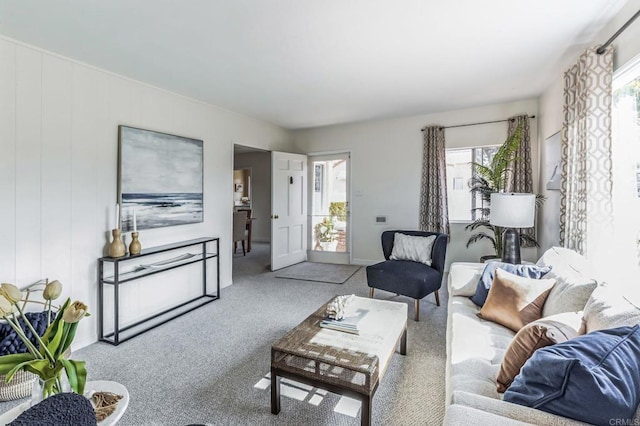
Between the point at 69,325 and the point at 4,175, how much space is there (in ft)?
6.77

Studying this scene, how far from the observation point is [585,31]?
236cm

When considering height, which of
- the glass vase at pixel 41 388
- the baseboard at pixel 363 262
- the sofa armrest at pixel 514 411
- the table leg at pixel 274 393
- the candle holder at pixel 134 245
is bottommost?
the table leg at pixel 274 393

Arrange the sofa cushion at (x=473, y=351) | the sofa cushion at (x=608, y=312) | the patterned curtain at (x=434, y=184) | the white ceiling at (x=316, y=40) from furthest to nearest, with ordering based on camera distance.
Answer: the patterned curtain at (x=434, y=184) < the white ceiling at (x=316, y=40) < the sofa cushion at (x=473, y=351) < the sofa cushion at (x=608, y=312)

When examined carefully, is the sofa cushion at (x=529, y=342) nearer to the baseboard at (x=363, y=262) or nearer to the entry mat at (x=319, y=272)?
the entry mat at (x=319, y=272)

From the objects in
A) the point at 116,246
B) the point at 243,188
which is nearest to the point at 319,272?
the point at 116,246

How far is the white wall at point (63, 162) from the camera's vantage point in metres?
2.28

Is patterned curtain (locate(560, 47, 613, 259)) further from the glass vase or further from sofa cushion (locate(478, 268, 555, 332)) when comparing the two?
the glass vase

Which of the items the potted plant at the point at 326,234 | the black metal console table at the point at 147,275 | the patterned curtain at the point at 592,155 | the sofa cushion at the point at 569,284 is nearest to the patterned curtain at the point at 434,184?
the potted plant at the point at 326,234

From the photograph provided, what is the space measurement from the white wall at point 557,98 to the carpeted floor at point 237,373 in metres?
1.61

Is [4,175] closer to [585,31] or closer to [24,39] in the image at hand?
Answer: [24,39]

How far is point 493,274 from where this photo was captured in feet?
7.91

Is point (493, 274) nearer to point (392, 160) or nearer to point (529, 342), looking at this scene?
point (529, 342)

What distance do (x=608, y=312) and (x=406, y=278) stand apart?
1.93 metres

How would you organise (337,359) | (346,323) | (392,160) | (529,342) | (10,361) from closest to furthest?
(10,361) → (529,342) → (337,359) → (346,323) → (392,160)
